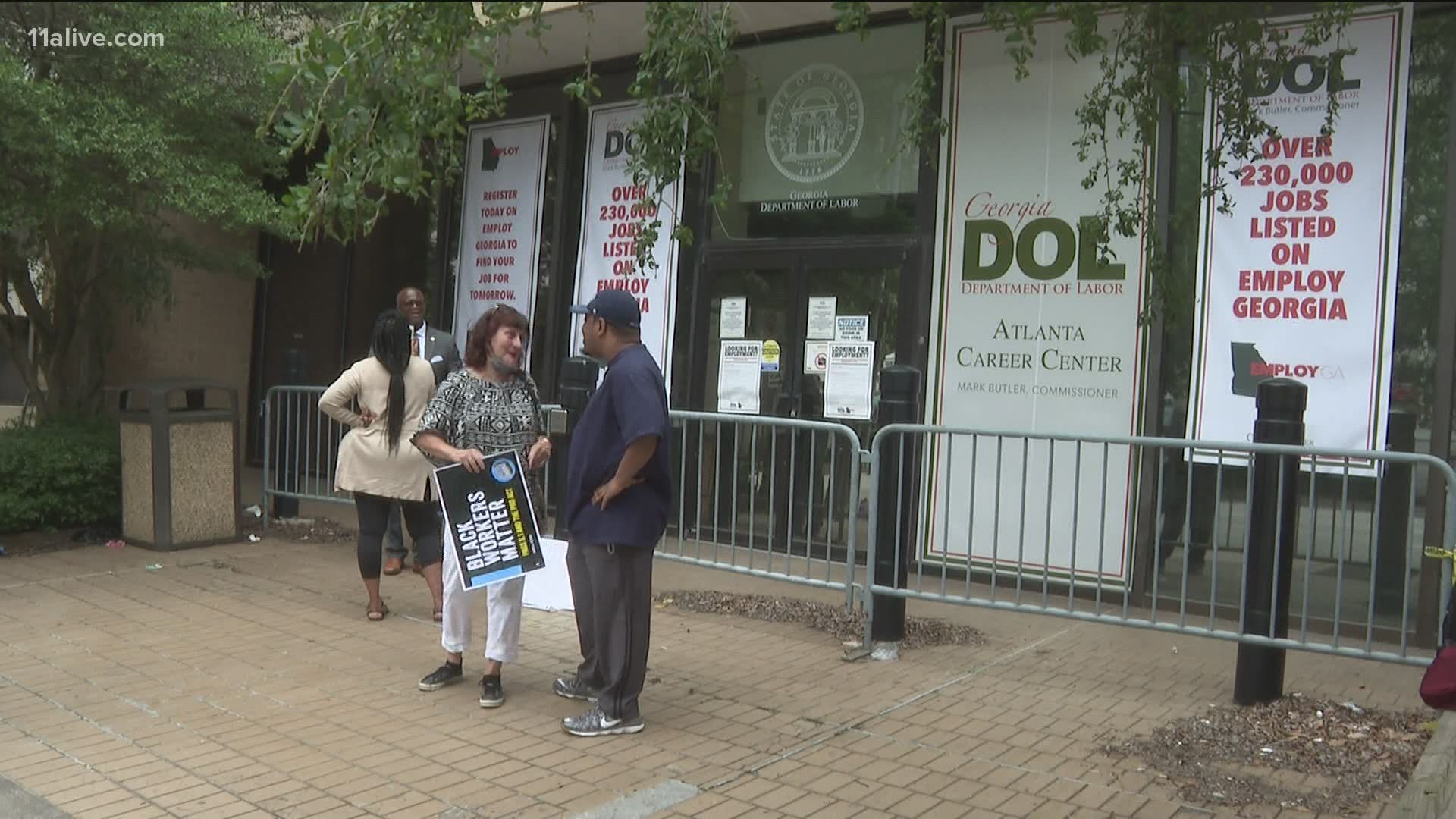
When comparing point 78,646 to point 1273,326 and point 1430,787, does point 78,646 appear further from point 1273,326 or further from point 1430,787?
point 1273,326

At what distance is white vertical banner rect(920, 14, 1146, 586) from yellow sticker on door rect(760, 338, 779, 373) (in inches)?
51.8

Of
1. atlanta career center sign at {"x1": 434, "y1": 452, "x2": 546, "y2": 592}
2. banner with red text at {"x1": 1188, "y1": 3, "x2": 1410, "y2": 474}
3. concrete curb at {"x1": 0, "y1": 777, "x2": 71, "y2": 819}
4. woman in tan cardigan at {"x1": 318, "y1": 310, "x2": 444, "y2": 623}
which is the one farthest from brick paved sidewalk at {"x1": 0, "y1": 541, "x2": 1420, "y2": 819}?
banner with red text at {"x1": 1188, "y1": 3, "x2": 1410, "y2": 474}

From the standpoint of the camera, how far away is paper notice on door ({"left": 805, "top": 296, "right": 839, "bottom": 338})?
8.99 metres

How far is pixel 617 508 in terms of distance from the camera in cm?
485

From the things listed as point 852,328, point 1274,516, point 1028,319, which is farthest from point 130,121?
point 1274,516

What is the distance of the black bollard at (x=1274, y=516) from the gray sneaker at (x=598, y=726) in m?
2.66

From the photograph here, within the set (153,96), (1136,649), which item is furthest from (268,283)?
(1136,649)

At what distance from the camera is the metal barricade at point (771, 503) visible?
6578 millimetres

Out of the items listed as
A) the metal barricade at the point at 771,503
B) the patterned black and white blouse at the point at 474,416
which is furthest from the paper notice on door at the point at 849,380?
the patterned black and white blouse at the point at 474,416

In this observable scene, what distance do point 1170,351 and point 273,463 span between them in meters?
6.98

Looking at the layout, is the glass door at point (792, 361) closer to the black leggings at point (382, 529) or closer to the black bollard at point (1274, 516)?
the black leggings at point (382, 529)

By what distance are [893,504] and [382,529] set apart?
285cm

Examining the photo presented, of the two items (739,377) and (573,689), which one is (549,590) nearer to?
(573,689)

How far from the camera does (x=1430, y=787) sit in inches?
134
